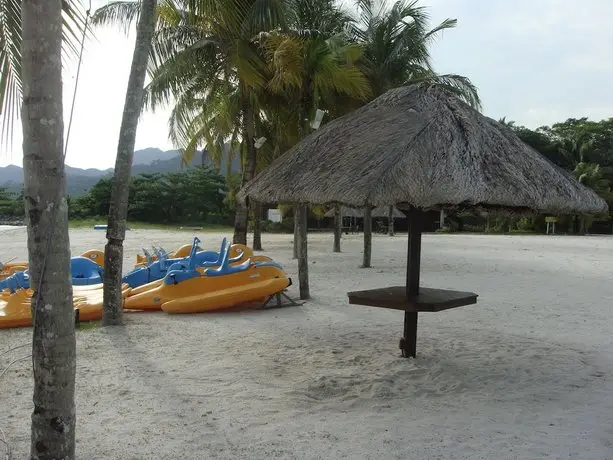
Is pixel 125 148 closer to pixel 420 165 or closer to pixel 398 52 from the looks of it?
pixel 420 165

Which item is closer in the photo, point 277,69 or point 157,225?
point 277,69

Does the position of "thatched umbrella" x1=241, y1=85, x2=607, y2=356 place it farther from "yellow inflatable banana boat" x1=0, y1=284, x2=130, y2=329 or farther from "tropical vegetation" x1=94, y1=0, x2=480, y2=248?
"tropical vegetation" x1=94, y1=0, x2=480, y2=248

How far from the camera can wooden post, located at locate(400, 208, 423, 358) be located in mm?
5730

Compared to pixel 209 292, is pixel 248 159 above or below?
above

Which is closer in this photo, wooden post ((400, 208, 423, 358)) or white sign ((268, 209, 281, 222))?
wooden post ((400, 208, 423, 358))

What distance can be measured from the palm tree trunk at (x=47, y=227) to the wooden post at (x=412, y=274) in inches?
144

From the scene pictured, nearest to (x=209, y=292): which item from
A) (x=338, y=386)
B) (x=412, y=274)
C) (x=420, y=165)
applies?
(x=412, y=274)

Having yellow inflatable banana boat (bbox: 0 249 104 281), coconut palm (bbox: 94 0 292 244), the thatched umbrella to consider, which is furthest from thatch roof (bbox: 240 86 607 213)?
yellow inflatable banana boat (bbox: 0 249 104 281)

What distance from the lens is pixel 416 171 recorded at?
480 cm

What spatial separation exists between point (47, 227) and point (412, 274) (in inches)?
153

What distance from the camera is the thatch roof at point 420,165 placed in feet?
15.5

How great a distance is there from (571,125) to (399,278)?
149ft

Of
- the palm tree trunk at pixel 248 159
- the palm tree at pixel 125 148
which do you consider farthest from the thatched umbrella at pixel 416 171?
the palm tree trunk at pixel 248 159

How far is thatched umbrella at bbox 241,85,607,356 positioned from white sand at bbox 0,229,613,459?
0.82m
